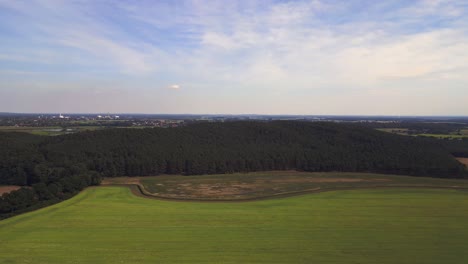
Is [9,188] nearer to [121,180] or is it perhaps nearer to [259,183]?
[121,180]

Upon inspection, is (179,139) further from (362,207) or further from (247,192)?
(362,207)

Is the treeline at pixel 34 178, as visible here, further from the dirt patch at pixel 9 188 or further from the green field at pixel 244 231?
the green field at pixel 244 231

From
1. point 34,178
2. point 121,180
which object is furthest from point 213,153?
point 34,178

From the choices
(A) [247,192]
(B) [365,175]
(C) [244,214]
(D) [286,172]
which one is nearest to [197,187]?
(A) [247,192]

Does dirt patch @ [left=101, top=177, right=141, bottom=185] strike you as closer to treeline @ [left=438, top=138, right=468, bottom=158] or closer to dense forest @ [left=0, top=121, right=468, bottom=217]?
dense forest @ [left=0, top=121, right=468, bottom=217]

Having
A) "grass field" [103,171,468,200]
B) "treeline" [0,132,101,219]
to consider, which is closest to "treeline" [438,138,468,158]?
"grass field" [103,171,468,200]

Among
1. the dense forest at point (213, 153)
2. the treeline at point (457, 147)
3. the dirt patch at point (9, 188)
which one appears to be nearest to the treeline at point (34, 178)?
the dense forest at point (213, 153)
